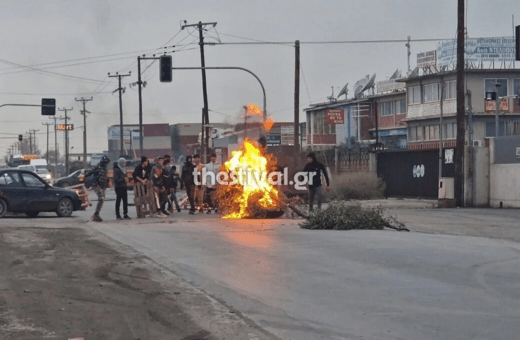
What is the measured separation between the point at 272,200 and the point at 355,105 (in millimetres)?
55406

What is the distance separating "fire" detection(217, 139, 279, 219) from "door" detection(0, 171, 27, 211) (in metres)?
6.33

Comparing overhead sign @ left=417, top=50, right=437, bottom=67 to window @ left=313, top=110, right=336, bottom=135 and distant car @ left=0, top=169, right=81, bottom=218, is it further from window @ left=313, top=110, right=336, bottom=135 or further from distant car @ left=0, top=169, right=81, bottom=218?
distant car @ left=0, top=169, right=81, bottom=218

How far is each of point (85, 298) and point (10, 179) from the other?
16437 mm

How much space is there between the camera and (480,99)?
59.1 meters

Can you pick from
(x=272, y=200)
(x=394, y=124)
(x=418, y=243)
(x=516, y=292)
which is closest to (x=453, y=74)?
(x=394, y=124)

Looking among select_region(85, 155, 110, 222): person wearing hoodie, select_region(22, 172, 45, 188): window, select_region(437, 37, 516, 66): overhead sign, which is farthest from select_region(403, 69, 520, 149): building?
select_region(85, 155, 110, 222): person wearing hoodie

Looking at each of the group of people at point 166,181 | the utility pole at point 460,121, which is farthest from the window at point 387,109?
the group of people at point 166,181

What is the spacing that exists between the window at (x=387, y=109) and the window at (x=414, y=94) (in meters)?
8.13

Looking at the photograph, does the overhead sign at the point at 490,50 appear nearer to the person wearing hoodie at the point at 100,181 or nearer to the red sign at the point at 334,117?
the red sign at the point at 334,117

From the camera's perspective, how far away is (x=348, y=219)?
17969 mm

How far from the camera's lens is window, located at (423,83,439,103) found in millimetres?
62219

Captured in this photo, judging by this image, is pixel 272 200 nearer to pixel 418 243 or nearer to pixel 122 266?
pixel 418 243

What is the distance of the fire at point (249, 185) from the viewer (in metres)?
21.9

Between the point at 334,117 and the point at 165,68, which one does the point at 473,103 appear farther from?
the point at 165,68
